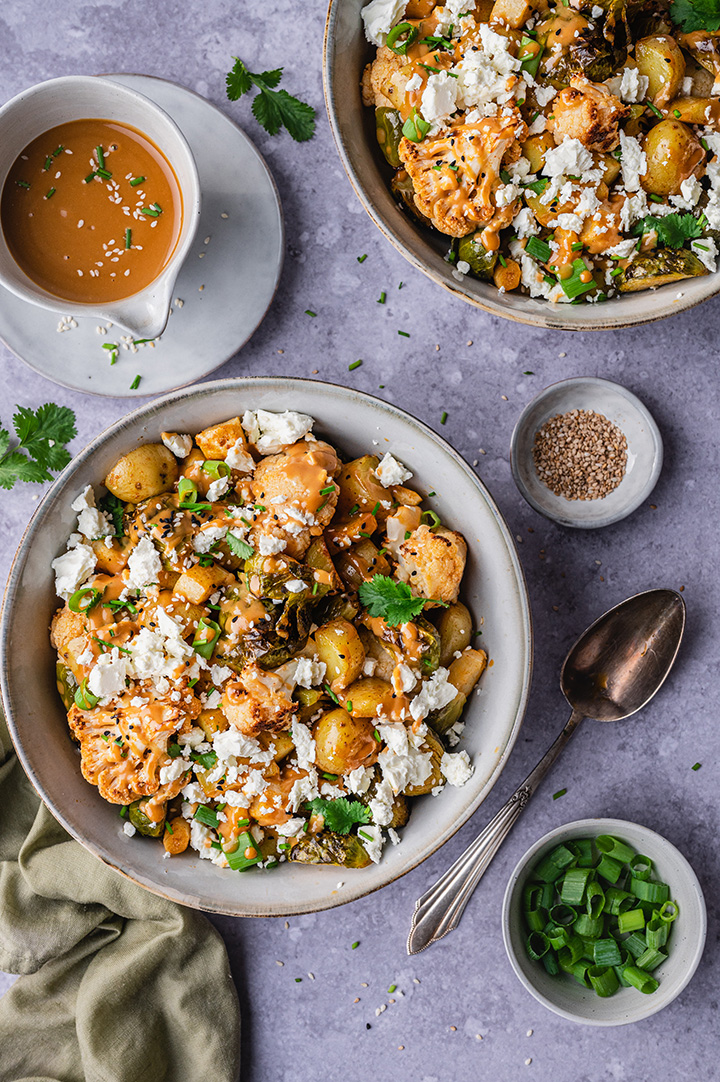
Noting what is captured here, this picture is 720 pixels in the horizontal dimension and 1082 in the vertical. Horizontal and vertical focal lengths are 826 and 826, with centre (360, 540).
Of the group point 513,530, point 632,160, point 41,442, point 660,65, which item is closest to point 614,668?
point 513,530

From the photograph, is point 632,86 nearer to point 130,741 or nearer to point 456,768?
point 456,768

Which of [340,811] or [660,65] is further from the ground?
[660,65]

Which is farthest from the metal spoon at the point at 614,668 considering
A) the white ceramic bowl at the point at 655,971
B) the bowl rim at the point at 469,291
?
the bowl rim at the point at 469,291

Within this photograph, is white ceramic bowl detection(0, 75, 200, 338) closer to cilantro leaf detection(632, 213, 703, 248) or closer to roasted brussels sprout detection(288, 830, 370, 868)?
cilantro leaf detection(632, 213, 703, 248)

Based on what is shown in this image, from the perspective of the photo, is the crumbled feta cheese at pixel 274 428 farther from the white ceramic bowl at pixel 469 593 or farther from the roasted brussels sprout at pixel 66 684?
the roasted brussels sprout at pixel 66 684

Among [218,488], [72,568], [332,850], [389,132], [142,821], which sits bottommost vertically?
[332,850]

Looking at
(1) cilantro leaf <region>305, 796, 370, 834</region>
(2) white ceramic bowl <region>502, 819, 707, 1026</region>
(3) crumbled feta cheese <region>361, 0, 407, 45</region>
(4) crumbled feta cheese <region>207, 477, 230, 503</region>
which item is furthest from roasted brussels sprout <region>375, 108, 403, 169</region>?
(2) white ceramic bowl <region>502, 819, 707, 1026</region>
